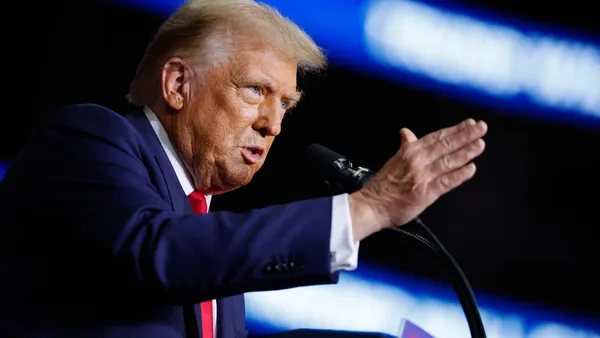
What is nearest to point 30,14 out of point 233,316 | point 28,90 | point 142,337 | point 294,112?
point 28,90

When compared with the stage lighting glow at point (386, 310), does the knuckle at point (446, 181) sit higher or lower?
higher

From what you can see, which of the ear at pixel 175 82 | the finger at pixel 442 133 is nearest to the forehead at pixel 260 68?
the ear at pixel 175 82

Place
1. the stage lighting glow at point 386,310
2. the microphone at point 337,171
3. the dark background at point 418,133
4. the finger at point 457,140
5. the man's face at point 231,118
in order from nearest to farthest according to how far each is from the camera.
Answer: the finger at point 457,140
the microphone at point 337,171
the man's face at point 231,118
the dark background at point 418,133
the stage lighting glow at point 386,310

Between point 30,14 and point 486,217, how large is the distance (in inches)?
59.3

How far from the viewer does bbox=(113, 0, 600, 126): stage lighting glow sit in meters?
2.48

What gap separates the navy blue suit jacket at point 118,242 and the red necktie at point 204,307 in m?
0.12

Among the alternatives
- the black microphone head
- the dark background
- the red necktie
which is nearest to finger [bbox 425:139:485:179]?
the black microphone head

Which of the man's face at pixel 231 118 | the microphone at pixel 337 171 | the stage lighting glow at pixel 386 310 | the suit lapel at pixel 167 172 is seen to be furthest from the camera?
the stage lighting glow at pixel 386 310

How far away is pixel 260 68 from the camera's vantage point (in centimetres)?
172

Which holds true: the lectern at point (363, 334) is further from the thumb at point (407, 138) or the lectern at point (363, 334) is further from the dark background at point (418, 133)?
the dark background at point (418, 133)

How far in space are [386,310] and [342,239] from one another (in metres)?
1.40

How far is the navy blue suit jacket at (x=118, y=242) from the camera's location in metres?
A: 1.17

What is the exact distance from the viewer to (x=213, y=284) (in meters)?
1.16

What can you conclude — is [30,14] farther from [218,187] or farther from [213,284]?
[213,284]
